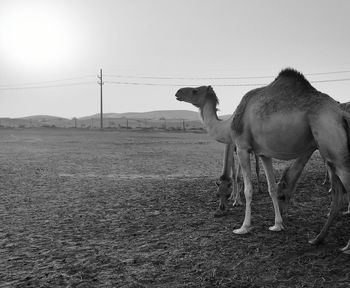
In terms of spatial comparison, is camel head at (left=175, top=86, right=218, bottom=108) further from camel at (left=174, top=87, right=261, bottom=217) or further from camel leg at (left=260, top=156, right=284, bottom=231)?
camel leg at (left=260, top=156, right=284, bottom=231)

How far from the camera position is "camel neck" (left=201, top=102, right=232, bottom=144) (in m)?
7.90

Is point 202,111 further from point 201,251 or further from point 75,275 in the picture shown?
point 75,275

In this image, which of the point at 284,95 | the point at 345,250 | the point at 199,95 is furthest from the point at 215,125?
the point at 345,250

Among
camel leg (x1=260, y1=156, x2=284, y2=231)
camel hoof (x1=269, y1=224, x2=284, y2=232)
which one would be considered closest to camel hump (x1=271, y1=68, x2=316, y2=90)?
camel leg (x1=260, y1=156, x2=284, y2=231)

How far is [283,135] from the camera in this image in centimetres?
617

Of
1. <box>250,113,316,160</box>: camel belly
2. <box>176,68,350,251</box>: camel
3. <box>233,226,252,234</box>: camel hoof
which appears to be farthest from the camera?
<box>233,226,252,234</box>: camel hoof

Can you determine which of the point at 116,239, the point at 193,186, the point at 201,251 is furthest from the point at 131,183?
the point at 201,251

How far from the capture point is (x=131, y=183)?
12.4 m

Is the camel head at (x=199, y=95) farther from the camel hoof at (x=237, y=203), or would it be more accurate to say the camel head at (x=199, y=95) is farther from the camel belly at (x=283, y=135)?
the camel hoof at (x=237, y=203)

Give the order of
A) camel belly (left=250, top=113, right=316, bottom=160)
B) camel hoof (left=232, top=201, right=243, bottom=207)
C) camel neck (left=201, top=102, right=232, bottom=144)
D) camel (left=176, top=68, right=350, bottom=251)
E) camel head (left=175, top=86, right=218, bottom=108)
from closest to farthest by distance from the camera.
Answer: camel (left=176, top=68, right=350, bottom=251)
camel belly (left=250, top=113, right=316, bottom=160)
camel neck (left=201, top=102, right=232, bottom=144)
camel head (left=175, top=86, right=218, bottom=108)
camel hoof (left=232, top=201, right=243, bottom=207)

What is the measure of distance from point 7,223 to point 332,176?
215 inches

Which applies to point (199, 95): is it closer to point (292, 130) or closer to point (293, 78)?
point (293, 78)

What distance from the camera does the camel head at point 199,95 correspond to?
8508 mm

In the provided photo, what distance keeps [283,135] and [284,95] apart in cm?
60
